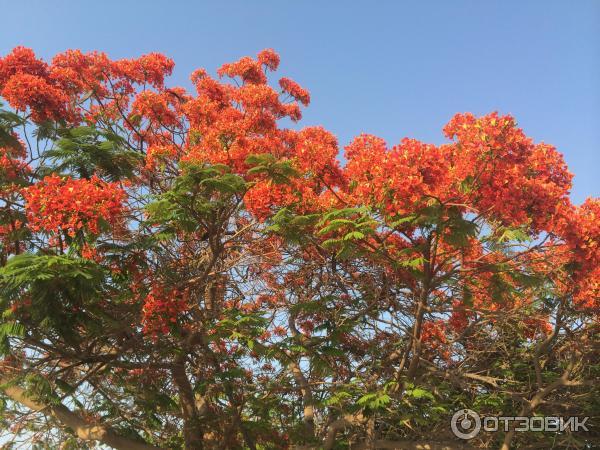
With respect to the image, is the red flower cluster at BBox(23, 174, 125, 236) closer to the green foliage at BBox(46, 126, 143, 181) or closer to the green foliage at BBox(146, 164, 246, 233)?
the green foliage at BBox(146, 164, 246, 233)

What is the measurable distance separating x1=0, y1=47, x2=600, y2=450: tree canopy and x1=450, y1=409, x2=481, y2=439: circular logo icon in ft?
0.80

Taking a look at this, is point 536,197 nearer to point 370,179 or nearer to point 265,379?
point 370,179

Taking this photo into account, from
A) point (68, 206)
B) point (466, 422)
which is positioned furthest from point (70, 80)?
point (466, 422)

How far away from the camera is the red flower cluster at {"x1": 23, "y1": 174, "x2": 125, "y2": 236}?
5246 millimetres

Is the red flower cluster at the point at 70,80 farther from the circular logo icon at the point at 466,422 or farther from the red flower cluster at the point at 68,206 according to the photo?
the circular logo icon at the point at 466,422

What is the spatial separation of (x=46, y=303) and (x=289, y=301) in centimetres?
403

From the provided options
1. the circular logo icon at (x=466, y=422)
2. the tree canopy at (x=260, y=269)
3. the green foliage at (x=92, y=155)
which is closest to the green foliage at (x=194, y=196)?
the tree canopy at (x=260, y=269)

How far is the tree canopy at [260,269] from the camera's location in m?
5.52

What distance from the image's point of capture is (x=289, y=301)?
852 cm

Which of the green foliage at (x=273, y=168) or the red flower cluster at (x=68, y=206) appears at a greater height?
the green foliage at (x=273, y=168)

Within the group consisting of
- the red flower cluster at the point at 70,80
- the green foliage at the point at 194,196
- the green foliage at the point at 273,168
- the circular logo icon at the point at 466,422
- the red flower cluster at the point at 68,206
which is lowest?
the circular logo icon at the point at 466,422

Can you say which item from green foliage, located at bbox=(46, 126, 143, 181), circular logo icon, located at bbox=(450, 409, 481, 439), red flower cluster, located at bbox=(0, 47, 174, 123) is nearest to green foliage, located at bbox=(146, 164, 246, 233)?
green foliage, located at bbox=(46, 126, 143, 181)

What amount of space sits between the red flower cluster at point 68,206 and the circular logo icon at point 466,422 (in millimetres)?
6174

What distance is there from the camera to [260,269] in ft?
28.7
